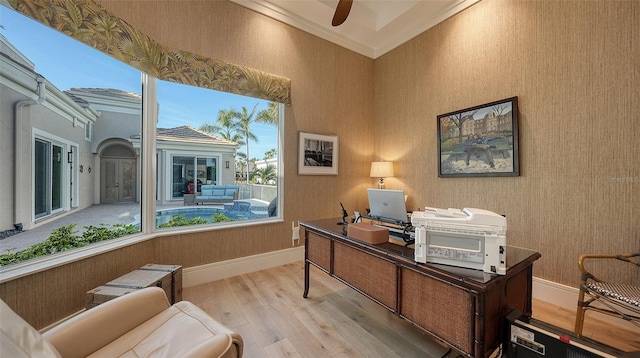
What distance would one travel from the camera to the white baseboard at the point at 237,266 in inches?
102

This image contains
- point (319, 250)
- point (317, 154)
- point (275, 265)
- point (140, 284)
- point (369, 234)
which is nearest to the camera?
point (369, 234)

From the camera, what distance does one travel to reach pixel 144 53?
2.19 meters

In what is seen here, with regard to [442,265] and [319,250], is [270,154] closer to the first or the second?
[319,250]

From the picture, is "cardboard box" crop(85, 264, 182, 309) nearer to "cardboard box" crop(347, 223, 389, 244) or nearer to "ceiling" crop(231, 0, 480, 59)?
"cardboard box" crop(347, 223, 389, 244)

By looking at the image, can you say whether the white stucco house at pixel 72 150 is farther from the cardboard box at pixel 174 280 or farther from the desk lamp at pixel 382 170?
the desk lamp at pixel 382 170

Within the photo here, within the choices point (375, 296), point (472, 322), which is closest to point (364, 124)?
point (375, 296)

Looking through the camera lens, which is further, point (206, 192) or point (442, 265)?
point (206, 192)

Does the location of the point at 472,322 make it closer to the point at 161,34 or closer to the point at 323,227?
the point at 323,227

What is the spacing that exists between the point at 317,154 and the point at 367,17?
2.21m

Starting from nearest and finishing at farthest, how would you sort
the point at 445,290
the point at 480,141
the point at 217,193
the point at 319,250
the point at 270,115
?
the point at 445,290 < the point at 319,250 < the point at 480,141 < the point at 217,193 < the point at 270,115

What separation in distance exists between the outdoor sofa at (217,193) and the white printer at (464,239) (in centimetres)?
241

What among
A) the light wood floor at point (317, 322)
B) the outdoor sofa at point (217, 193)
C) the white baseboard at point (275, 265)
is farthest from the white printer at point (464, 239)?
the outdoor sofa at point (217, 193)

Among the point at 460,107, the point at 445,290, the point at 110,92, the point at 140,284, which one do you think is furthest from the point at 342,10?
the point at 140,284

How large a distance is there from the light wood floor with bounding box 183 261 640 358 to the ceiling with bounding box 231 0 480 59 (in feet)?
11.0
